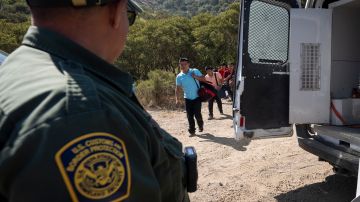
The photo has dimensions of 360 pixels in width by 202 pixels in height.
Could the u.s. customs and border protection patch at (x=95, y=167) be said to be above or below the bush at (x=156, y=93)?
above

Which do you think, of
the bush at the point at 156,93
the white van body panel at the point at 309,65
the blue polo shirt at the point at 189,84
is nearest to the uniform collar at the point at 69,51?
the white van body panel at the point at 309,65

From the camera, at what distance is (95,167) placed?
85 centimetres

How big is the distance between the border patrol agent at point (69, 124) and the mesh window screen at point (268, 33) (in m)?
3.85

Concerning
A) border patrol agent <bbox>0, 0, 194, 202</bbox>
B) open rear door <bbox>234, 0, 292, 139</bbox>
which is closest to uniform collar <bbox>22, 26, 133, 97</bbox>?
border patrol agent <bbox>0, 0, 194, 202</bbox>

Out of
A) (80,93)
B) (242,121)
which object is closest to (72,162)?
(80,93)

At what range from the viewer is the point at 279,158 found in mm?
6164

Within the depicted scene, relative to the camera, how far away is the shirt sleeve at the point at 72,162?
0.83 metres

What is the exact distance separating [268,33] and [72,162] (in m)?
4.32

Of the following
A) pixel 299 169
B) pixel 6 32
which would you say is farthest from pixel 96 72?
pixel 6 32

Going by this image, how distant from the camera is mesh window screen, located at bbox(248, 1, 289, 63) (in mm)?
4793

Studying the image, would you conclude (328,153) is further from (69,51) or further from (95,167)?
(95,167)

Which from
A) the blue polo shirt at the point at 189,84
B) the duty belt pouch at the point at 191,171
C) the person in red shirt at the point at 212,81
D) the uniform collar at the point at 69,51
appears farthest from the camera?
the person in red shirt at the point at 212,81

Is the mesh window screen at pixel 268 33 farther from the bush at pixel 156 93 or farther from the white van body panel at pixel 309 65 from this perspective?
the bush at pixel 156 93

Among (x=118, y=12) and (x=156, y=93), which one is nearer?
(x=118, y=12)
